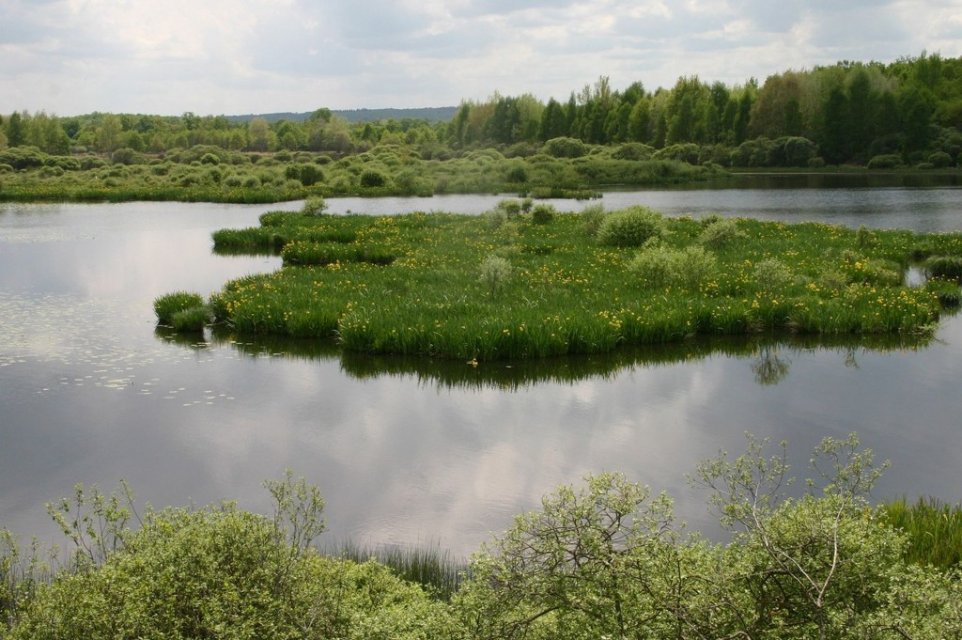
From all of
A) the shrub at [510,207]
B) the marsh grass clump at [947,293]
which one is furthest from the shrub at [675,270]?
the shrub at [510,207]

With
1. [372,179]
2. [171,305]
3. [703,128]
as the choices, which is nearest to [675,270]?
[171,305]

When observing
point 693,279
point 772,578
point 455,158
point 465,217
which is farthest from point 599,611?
point 455,158

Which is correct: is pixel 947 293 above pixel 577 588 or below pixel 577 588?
below

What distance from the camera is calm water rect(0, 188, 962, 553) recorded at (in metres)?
9.43

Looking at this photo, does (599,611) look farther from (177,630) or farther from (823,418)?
(823,418)

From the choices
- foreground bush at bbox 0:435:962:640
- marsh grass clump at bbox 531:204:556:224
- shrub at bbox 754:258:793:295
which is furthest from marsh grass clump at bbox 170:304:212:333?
marsh grass clump at bbox 531:204:556:224

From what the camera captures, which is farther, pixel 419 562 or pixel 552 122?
pixel 552 122

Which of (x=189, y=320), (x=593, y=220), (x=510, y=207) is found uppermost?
(x=510, y=207)

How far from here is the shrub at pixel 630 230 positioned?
2822 centimetres

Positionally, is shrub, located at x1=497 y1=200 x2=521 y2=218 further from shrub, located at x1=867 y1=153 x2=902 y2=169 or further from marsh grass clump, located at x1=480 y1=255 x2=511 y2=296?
shrub, located at x1=867 y1=153 x2=902 y2=169

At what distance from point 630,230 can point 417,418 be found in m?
17.8

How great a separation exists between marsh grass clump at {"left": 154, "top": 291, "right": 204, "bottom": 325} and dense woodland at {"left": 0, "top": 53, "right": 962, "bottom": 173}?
232 feet

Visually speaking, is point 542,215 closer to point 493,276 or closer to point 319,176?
point 493,276

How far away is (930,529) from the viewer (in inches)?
301
